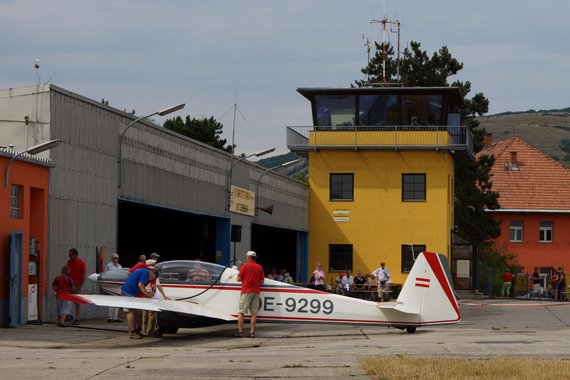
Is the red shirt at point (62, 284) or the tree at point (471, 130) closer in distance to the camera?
the red shirt at point (62, 284)

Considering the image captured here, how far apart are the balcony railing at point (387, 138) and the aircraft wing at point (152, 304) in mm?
31247

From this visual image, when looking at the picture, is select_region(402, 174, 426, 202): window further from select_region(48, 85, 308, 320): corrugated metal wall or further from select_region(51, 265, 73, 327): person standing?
select_region(51, 265, 73, 327): person standing

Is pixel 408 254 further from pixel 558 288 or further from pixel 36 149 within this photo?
pixel 36 149

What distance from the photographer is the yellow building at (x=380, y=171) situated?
178 feet

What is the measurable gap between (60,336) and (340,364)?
8169 millimetres

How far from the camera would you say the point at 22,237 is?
24.9 m

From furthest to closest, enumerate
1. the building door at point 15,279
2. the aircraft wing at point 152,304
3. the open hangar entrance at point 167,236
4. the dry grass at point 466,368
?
the open hangar entrance at point 167,236, the building door at point 15,279, the aircraft wing at point 152,304, the dry grass at point 466,368

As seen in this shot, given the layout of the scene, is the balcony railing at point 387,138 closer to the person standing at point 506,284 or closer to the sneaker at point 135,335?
the person standing at point 506,284

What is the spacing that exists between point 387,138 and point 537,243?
3035 cm

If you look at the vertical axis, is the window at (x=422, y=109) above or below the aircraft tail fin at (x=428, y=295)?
above

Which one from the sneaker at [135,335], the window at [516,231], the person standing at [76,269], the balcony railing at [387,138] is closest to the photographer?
the sneaker at [135,335]

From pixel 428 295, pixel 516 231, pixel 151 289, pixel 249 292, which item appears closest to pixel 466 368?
pixel 428 295

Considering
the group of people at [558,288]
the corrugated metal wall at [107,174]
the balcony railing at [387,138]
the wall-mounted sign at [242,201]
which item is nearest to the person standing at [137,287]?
the corrugated metal wall at [107,174]

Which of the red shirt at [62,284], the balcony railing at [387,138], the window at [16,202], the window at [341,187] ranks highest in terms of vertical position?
the balcony railing at [387,138]
